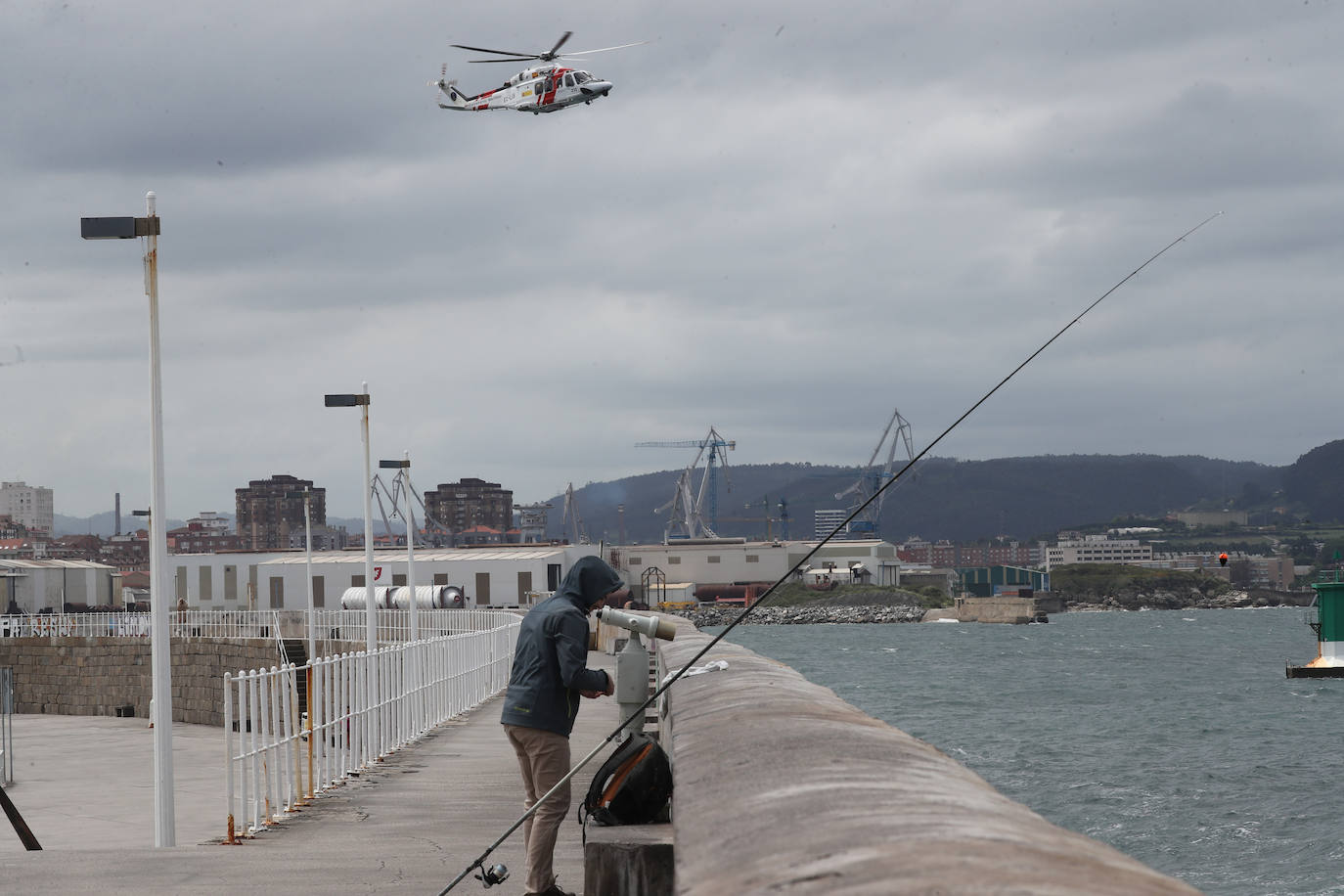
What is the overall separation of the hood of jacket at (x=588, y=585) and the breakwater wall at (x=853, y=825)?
223 centimetres

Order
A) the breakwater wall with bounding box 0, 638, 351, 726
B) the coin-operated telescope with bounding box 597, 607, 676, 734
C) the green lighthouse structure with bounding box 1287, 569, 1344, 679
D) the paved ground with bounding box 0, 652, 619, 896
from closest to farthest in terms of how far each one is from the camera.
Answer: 1. the coin-operated telescope with bounding box 597, 607, 676, 734
2. the paved ground with bounding box 0, 652, 619, 896
3. the breakwater wall with bounding box 0, 638, 351, 726
4. the green lighthouse structure with bounding box 1287, 569, 1344, 679

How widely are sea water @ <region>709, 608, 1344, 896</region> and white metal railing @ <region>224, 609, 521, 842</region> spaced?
8176 millimetres

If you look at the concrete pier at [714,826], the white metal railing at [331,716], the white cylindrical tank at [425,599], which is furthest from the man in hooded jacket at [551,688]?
the white cylindrical tank at [425,599]

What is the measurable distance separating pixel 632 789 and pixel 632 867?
0.72m

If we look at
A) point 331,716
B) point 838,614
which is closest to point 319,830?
point 331,716

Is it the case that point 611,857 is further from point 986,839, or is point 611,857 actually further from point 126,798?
point 126,798

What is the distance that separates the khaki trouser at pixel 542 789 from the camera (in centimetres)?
701

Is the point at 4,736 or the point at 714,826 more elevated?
the point at 714,826

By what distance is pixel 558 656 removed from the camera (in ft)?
23.0

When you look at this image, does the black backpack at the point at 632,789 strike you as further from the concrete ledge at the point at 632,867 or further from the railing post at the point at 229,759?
the railing post at the point at 229,759

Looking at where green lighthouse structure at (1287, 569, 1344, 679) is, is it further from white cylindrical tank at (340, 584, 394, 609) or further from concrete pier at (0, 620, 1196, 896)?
concrete pier at (0, 620, 1196, 896)

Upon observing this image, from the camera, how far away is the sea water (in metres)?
23.7

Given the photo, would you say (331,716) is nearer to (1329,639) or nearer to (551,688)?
(551,688)

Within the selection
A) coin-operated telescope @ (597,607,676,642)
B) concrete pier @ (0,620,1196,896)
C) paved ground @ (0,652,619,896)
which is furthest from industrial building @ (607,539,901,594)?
coin-operated telescope @ (597,607,676,642)
